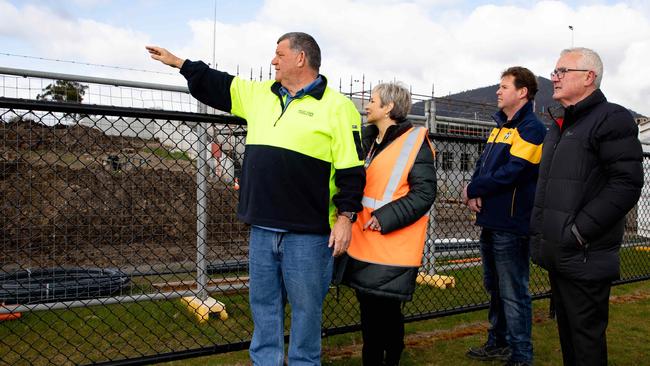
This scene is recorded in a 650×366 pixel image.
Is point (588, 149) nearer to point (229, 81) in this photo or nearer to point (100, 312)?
point (229, 81)

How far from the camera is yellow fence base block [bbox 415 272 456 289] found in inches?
220

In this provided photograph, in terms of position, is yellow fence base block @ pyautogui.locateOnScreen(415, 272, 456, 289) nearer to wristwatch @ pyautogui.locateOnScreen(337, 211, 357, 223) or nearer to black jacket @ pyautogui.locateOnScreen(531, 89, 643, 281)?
black jacket @ pyautogui.locateOnScreen(531, 89, 643, 281)

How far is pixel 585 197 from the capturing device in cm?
242

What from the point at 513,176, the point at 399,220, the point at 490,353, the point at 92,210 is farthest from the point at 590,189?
the point at 92,210

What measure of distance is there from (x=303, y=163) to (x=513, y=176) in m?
1.51

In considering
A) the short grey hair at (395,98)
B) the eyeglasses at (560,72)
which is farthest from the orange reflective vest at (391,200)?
the eyeglasses at (560,72)

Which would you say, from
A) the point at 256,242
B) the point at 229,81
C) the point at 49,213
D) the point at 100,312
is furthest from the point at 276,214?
the point at 49,213

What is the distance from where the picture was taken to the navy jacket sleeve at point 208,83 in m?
2.49

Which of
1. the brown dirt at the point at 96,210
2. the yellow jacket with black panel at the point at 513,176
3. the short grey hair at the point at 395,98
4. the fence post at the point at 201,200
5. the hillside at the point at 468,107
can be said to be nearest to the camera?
the short grey hair at the point at 395,98

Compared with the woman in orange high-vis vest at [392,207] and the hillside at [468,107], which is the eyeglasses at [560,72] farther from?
the woman in orange high-vis vest at [392,207]

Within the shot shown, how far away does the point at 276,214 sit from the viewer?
7.49 feet

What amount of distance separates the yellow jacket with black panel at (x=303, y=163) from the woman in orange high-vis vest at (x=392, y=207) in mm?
358

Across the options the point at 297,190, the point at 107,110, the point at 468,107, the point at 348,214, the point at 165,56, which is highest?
the point at 468,107

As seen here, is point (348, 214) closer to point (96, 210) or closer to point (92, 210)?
point (92, 210)
